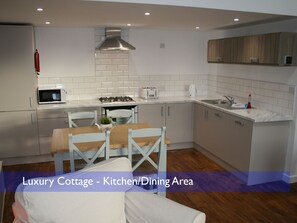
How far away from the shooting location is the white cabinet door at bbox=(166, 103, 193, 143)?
5.06 meters

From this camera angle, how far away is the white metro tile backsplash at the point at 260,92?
152 inches

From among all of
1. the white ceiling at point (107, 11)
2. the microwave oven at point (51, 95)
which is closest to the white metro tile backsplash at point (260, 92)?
the white ceiling at point (107, 11)

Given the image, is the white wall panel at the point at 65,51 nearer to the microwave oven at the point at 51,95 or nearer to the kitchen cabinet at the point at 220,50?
the microwave oven at the point at 51,95

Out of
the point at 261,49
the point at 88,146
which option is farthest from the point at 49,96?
the point at 261,49

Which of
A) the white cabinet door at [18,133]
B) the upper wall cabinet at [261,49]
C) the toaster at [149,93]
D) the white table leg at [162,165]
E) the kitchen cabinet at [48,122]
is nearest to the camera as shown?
the white table leg at [162,165]

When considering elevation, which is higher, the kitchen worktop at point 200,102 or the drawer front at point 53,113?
the kitchen worktop at point 200,102

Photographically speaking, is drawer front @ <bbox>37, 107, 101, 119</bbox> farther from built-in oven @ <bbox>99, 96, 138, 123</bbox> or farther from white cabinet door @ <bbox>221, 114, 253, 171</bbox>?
white cabinet door @ <bbox>221, 114, 253, 171</bbox>

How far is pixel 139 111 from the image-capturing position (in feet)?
16.0

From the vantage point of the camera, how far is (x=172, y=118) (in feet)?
16.7

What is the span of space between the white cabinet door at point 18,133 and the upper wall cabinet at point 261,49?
323cm

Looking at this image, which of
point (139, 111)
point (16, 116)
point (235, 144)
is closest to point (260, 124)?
point (235, 144)

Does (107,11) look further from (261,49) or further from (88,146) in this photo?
(261,49)

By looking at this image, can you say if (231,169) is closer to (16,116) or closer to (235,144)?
(235,144)

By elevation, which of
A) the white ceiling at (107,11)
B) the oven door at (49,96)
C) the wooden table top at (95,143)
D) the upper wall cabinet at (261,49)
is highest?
the white ceiling at (107,11)
